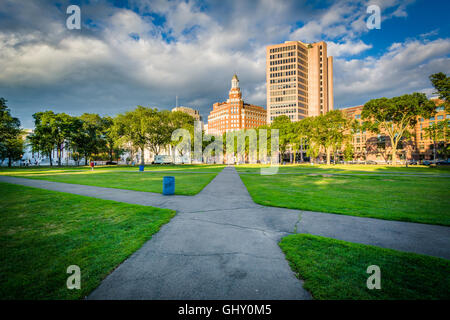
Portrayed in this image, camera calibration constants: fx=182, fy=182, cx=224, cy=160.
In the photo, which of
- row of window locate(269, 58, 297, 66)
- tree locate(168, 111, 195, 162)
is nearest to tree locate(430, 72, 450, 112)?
tree locate(168, 111, 195, 162)

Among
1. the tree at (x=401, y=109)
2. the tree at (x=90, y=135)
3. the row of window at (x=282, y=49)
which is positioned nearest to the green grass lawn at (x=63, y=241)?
the tree at (x=90, y=135)

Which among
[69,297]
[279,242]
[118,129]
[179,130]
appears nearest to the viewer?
[69,297]

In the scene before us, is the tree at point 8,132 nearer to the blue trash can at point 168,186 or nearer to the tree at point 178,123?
the tree at point 178,123

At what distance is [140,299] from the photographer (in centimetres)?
273

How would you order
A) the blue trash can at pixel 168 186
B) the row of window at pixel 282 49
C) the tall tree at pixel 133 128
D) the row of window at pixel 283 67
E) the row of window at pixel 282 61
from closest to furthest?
the blue trash can at pixel 168 186
the tall tree at pixel 133 128
the row of window at pixel 283 67
the row of window at pixel 282 61
the row of window at pixel 282 49

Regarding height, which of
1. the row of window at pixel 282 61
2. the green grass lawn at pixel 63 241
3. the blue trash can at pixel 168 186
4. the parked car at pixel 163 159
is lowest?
the green grass lawn at pixel 63 241

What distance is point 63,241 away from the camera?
4707mm

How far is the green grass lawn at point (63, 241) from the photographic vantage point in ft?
9.78

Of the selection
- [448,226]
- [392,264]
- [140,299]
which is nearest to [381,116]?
[448,226]

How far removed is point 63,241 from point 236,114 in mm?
127553

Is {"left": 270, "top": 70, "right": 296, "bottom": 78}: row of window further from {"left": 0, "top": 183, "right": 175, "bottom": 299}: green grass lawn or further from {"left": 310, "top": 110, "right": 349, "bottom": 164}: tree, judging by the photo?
{"left": 0, "top": 183, "right": 175, "bottom": 299}: green grass lawn

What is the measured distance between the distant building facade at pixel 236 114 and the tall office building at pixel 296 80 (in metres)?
23.3

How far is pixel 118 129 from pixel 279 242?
59454 mm

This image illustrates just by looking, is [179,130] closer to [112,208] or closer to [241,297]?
[112,208]
